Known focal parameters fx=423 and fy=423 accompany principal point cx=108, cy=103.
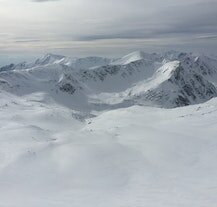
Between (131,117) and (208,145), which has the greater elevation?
(131,117)

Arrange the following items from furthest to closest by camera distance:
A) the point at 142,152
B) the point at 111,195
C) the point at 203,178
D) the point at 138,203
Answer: the point at 142,152 < the point at 203,178 < the point at 111,195 < the point at 138,203

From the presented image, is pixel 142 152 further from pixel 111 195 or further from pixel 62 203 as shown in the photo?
pixel 62 203

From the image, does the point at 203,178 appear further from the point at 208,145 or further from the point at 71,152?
the point at 71,152

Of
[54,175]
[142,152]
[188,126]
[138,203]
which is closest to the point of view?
[138,203]

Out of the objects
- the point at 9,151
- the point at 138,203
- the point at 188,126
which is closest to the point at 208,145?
the point at 188,126

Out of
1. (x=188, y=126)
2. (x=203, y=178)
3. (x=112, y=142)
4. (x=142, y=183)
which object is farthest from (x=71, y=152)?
(x=188, y=126)

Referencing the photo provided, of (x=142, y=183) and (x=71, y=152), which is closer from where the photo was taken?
(x=142, y=183)
